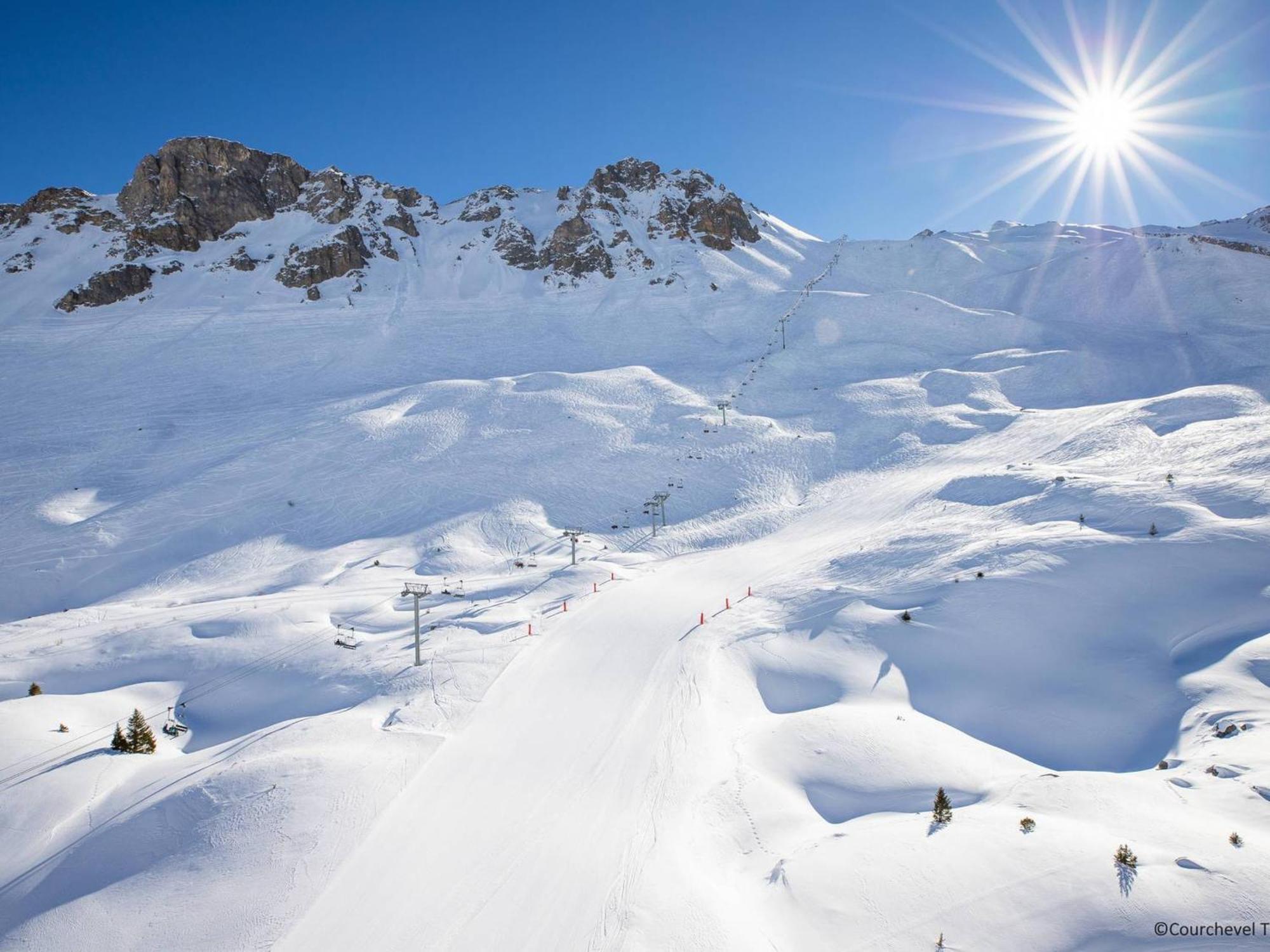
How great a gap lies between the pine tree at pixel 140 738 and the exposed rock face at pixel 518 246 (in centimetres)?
8980

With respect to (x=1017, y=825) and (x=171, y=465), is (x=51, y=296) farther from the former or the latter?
(x=1017, y=825)

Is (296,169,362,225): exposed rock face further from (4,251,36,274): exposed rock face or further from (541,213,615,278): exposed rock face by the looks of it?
(4,251,36,274): exposed rock face

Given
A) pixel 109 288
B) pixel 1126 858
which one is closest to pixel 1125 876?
pixel 1126 858

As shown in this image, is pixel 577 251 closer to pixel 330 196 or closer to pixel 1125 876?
pixel 330 196

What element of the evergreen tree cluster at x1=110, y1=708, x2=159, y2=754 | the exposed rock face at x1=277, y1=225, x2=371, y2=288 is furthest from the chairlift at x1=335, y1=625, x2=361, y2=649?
the exposed rock face at x1=277, y1=225, x2=371, y2=288

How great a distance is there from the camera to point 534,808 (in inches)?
512

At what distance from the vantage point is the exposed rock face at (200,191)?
302 ft

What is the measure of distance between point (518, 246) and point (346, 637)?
89747 millimetres

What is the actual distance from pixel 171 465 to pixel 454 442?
72.6 ft

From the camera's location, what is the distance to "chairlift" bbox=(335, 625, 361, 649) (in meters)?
22.0

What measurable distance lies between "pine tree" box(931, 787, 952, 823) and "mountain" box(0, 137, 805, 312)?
85.5 metres

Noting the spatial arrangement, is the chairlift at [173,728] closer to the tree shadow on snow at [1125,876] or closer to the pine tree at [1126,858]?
the tree shadow on snow at [1125,876]

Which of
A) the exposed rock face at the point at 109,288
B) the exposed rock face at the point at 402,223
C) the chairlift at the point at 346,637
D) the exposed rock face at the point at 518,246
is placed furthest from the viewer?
the exposed rock face at the point at 402,223

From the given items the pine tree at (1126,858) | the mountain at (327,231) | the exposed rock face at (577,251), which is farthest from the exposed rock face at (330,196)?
the pine tree at (1126,858)
